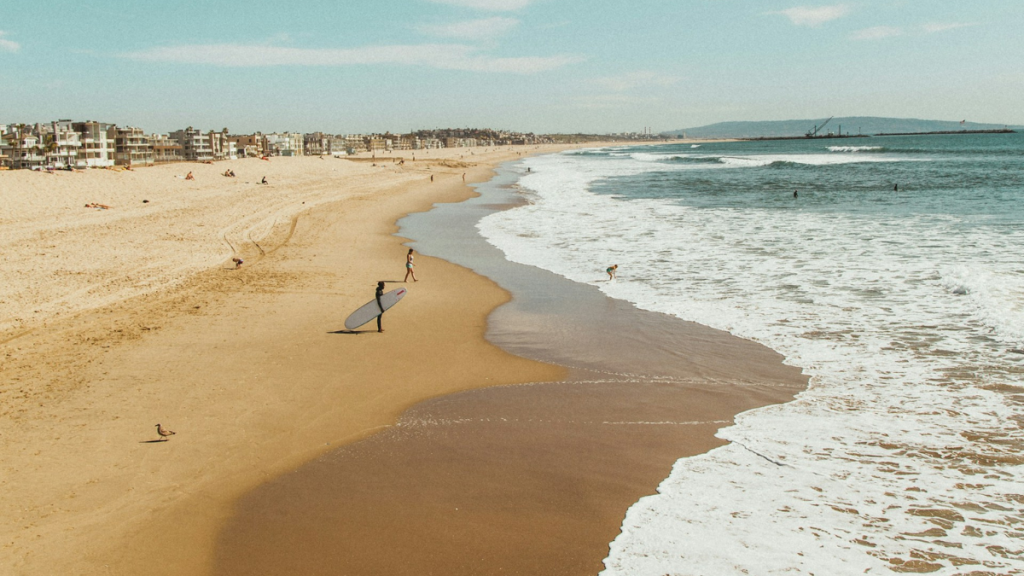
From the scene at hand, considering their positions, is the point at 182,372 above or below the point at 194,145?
below

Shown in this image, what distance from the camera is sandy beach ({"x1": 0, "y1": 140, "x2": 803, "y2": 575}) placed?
560 cm

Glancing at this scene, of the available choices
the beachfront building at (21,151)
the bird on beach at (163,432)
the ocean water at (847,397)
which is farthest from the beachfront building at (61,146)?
the bird on beach at (163,432)

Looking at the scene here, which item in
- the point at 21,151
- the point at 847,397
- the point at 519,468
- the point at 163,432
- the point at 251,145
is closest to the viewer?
the point at 519,468

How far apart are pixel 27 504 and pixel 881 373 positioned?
33.3ft

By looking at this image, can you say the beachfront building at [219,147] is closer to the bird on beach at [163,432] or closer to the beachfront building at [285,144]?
the beachfront building at [285,144]

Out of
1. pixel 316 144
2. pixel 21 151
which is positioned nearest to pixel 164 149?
pixel 21 151

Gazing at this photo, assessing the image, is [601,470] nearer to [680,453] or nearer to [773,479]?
[680,453]

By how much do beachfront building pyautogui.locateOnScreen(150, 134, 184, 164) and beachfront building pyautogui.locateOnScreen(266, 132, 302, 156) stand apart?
33143 mm

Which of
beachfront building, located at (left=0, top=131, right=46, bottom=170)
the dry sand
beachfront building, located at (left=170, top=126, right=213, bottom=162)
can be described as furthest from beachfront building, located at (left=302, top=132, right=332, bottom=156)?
the dry sand

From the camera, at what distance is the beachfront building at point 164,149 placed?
369 ft

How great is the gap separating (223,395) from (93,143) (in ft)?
322

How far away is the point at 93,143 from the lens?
287 feet

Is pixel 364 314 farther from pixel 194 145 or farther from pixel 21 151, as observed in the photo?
pixel 194 145

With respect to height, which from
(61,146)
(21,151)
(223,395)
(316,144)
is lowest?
(223,395)
